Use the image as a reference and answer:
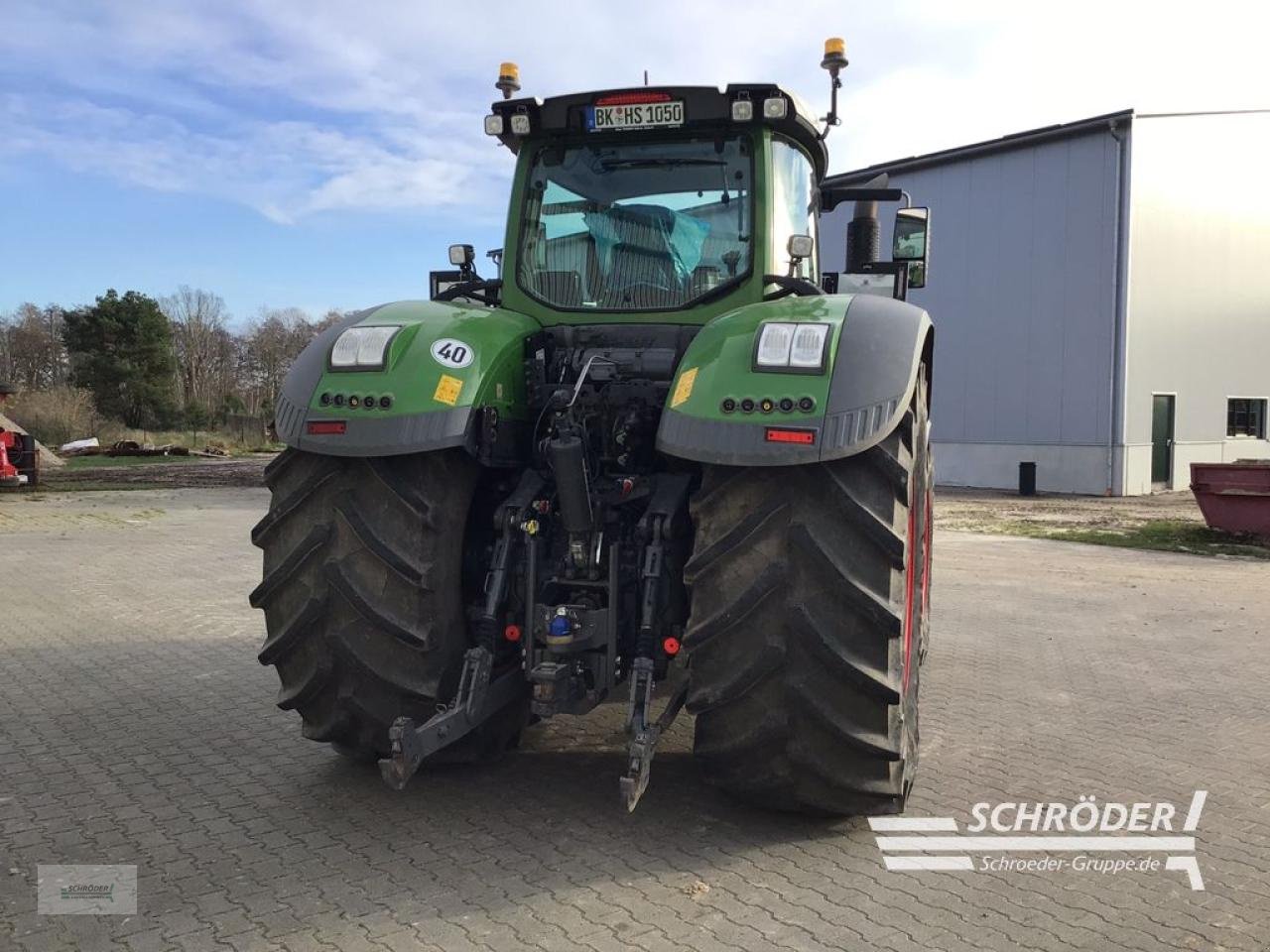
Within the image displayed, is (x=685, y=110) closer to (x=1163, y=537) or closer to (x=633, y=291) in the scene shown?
(x=633, y=291)

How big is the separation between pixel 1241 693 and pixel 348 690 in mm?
5184

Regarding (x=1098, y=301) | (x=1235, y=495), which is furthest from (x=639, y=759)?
(x=1098, y=301)

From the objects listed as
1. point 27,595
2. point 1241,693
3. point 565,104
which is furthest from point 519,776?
point 27,595

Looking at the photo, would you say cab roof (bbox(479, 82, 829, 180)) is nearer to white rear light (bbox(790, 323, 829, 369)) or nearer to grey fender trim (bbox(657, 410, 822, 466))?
white rear light (bbox(790, 323, 829, 369))

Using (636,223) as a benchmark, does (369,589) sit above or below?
below

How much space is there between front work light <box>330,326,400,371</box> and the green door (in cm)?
2223

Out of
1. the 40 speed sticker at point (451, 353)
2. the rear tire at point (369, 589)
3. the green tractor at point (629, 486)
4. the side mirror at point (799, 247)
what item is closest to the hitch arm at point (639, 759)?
the green tractor at point (629, 486)

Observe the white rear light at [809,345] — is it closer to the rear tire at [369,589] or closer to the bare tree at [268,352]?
the rear tire at [369,589]

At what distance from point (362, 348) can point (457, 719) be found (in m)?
1.44

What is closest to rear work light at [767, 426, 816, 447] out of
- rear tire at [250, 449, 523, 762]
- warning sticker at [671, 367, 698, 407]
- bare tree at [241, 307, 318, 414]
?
warning sticker at [671, 367, 698, 407]

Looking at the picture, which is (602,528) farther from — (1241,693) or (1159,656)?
(1159,656)

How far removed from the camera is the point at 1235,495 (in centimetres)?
1393

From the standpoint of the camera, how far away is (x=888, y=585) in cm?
334

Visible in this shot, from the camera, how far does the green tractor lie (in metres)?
3.34
